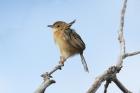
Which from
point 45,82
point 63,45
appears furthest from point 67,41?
point 45,82

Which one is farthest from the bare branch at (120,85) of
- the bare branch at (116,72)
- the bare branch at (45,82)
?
the bare branch at (45,82)

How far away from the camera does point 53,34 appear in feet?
15.3

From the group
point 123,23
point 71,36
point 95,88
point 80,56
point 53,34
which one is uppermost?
point 53,34

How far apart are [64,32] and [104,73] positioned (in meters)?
2.19

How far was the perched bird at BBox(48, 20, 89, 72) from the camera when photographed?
382 centimetres

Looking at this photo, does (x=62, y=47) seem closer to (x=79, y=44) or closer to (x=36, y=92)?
(x=79, y=44)

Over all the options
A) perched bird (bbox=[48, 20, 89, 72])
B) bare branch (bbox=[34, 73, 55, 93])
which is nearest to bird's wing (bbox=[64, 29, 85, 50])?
perched bird (bbox=[48, 20, 89, 72])

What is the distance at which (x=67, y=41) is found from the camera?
166 inches

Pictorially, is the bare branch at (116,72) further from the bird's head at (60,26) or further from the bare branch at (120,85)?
the bird's head at (60,26)

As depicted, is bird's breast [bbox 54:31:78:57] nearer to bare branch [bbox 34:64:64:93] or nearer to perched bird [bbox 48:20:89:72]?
perched bird [bbox 48:20:89:72]

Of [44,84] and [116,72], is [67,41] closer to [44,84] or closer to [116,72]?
[116,72]

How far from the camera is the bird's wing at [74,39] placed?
380 centimetres

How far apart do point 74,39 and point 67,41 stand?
28cm

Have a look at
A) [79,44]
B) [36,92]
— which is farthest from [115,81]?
[79,44]
